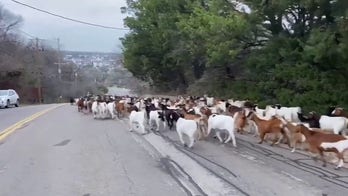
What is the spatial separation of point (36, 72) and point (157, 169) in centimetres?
7660

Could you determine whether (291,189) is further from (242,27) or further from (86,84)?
(86,84)

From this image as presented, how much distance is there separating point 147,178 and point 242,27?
48.9 feet

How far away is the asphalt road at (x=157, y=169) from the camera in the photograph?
783 cm

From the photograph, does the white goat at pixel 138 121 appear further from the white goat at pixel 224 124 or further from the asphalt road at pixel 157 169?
the white goat at pixel 224 124

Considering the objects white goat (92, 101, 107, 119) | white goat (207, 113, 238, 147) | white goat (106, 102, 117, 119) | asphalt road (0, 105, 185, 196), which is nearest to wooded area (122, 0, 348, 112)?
white goat (207, 113, 238, 147)

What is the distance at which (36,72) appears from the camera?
82875mm

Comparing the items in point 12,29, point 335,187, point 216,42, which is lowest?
point 335,187

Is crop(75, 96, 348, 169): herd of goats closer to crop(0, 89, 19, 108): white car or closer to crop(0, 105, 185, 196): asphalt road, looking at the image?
crop(0, 105, 185, 196): asphalt road

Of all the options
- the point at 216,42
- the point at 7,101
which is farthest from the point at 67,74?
the point at 216,42

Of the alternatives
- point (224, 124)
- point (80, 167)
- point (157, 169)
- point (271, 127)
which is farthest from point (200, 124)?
Answer: point (80, 167)

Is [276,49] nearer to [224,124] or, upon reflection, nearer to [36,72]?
[224,124]

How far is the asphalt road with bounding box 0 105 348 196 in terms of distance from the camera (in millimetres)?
7832

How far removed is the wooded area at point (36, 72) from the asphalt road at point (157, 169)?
51.1m

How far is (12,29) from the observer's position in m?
78.8
